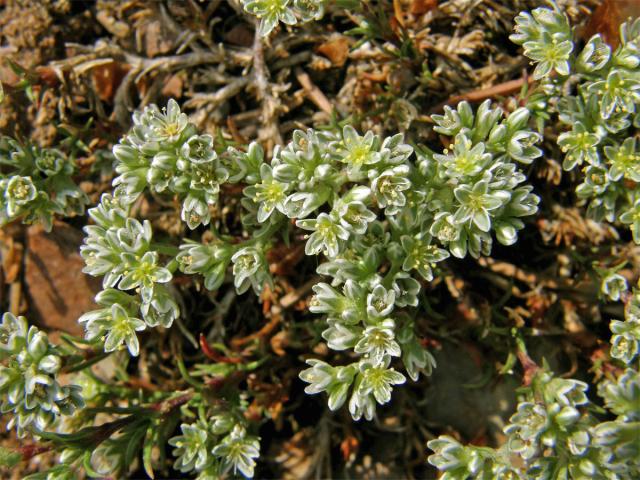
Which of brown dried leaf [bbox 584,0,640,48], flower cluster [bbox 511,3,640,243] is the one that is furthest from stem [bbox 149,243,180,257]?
brown dried leaf [bbox 584,0,640,48]

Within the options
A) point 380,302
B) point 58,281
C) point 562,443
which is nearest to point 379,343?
point 380,302

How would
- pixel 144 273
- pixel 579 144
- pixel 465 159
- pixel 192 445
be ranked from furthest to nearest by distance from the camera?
pixel 192 445 < pixel 579 144 < pixel 144 273 < pixel 465 159

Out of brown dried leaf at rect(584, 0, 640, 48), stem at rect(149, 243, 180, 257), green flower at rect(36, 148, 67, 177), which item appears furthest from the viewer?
green flower at rect(36, 148, 67, 177)

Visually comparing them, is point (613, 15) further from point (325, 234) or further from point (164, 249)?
point (164, 249)

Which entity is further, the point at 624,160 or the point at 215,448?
the point at 215,448

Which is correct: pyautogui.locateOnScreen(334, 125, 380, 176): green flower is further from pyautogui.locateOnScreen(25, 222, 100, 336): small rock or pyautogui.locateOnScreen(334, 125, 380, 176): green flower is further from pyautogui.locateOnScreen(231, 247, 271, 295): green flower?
pyautogui.locateOnScreen(25, 222, 100, 336): small rock

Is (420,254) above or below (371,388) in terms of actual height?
above
